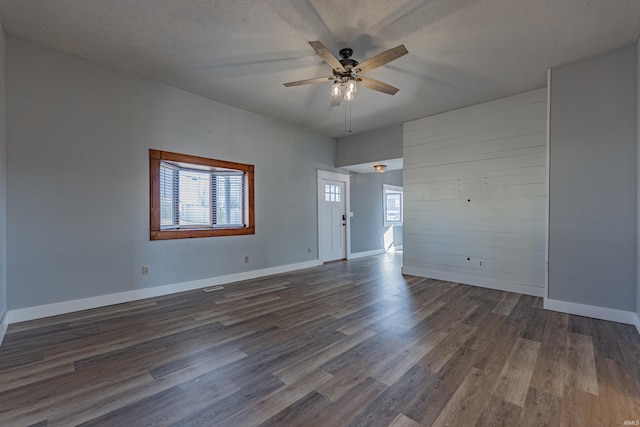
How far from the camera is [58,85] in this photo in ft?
10.8

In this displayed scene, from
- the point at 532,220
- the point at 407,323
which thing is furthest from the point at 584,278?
the point at 407,323

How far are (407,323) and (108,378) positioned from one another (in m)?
2.64

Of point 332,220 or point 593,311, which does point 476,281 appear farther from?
point 332,220

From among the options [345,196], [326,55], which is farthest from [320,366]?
[345,196]

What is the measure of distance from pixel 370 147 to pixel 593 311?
4392 mm

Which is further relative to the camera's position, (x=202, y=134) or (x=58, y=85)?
(x=202, y=134)

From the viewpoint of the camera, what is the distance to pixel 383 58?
263cm

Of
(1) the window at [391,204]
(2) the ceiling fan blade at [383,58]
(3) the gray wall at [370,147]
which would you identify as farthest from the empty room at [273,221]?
(1) the window at [391,204]

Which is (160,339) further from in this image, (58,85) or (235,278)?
(58,85)

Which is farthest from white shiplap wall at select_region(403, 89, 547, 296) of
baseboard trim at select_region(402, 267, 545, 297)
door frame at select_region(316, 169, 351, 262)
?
door frame at select_region(316, 169, 351, 262)

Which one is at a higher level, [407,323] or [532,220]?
[532,220]

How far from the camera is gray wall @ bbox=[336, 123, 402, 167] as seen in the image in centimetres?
575

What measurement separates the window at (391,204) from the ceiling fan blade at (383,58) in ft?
19.5

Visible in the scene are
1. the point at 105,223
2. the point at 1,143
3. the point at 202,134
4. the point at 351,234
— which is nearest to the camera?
the point at 1,143
